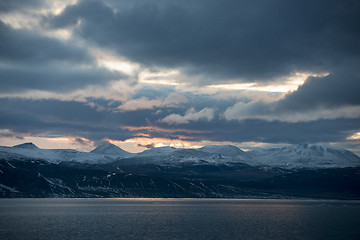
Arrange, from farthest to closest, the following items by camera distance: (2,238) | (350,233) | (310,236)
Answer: (350,233) < (310,236) < (2,238)

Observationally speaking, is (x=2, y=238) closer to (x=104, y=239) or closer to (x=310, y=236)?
(x=104, y=239)

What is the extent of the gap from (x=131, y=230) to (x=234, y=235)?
163 ft

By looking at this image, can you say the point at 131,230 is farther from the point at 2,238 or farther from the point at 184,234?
the point at 2,238

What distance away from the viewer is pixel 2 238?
522 ft

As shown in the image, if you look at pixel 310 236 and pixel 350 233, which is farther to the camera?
pixel 350 233

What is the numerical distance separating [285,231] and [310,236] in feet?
64.5

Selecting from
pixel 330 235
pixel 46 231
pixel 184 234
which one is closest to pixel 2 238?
pixel 46 231

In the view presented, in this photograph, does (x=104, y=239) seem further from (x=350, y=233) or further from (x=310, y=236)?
(x=350, y=233)

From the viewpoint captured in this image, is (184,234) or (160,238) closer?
(160,238)

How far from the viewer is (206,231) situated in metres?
197

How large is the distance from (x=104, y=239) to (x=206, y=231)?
5392 centimetres

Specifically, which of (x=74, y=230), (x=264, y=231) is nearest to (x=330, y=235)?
(x=264, y=231)

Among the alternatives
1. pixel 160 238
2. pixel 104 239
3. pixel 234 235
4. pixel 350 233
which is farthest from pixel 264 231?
pixel 104 239

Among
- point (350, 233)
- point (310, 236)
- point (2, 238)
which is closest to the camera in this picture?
point (2, 238)
